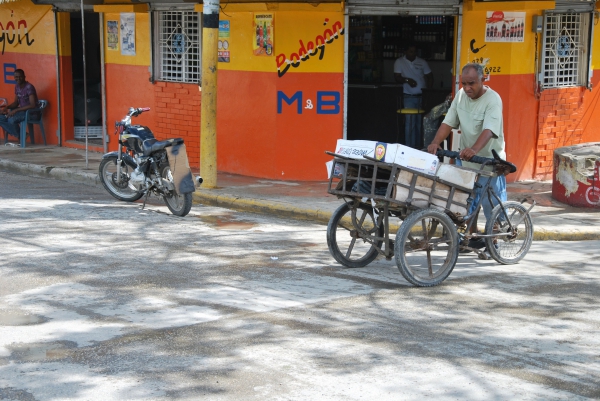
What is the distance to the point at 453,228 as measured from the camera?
768cm

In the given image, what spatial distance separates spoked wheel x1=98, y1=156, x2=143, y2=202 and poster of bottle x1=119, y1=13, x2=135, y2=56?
3.80 meters

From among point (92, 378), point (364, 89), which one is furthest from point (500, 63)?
point (92, 378)

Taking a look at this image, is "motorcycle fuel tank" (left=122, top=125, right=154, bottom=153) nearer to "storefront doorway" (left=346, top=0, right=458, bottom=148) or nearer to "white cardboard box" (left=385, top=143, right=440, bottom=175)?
"storefront doorway" (left=346, top=0, right=458, bottom=148)

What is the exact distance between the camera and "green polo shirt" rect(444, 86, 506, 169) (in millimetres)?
8227

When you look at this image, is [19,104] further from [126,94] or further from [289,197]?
[289,197]

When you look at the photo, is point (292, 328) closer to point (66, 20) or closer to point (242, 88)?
point (242, 88)

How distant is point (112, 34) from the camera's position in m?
15.5

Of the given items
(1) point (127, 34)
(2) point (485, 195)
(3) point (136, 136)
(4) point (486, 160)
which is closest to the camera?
(4) point (486, 160)

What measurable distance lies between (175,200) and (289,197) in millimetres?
1669

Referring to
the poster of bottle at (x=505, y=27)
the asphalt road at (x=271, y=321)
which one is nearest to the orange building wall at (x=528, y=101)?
the poster of bottle at (x=505, y=27)

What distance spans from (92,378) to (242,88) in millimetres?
8533

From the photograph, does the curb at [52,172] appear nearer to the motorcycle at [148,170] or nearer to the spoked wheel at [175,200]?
the motorcycle at [148,170]

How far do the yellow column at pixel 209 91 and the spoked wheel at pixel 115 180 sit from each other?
1.08 m

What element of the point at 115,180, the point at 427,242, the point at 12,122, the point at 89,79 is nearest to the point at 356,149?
the point at 427,242
